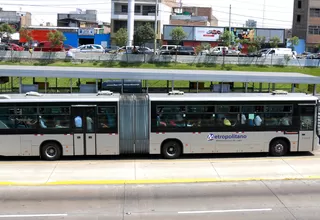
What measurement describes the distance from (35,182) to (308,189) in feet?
26.6

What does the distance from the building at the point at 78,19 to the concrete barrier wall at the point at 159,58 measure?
1939 inches

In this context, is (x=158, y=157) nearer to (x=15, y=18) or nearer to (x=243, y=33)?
(x=243, y=33)

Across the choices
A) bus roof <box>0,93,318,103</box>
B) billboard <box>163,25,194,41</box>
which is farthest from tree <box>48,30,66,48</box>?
bus roof <box>0,93,318,103</box>

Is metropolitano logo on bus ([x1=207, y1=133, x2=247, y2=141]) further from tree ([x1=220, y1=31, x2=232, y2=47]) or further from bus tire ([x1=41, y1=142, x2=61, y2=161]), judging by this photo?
tree ([x1=220, y1=31, x2=232, y2=47])

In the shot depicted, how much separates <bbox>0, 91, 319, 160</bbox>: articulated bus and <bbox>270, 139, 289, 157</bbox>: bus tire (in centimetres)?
4

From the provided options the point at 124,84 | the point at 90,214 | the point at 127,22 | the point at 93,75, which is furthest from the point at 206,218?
the point at 127,22

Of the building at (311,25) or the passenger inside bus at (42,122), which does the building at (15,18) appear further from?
the passenger inside bus at (42,122)

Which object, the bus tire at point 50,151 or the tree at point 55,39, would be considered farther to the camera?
the tree at point 55,39

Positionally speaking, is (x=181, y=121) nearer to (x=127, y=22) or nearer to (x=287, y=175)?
(x=287, y=175)

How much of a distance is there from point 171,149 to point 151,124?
129 cm

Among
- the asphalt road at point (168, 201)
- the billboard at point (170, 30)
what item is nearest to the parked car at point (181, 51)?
the billboard at point (170, 30)

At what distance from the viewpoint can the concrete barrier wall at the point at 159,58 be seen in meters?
48.2

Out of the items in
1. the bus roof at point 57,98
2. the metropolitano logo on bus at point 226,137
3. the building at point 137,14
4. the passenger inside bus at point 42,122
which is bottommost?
the metropolitano logo on bus at point 226,137

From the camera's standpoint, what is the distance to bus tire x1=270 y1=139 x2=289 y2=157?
58.8 feet
